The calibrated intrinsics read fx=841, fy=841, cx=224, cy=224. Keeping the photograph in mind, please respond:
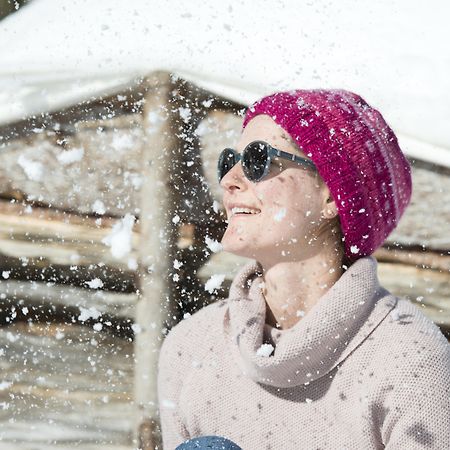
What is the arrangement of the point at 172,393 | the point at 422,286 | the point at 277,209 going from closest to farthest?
the point at 277,209 → the point at 172,393 → the point at 422,286

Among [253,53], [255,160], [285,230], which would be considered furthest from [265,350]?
[253,53]

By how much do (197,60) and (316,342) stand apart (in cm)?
118

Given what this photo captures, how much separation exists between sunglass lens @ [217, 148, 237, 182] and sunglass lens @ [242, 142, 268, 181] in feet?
0.17

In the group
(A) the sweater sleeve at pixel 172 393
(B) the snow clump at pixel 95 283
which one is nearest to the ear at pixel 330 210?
(A) the sweater sleeve at pixel 172 393

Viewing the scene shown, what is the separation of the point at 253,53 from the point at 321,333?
1236mm

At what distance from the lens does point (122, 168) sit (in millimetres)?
2465

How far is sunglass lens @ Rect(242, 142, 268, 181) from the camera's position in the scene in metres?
1.52

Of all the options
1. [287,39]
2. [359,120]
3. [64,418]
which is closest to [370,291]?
[359,120]

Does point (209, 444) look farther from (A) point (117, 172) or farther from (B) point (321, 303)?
(A) point (117, 172)

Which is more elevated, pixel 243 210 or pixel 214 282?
pixel 243 210

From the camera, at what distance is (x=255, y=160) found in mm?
1528

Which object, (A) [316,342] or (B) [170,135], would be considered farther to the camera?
(B) [170,135]

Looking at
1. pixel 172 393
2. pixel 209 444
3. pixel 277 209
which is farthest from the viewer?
pixel 172 393

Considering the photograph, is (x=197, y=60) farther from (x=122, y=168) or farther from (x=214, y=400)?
(x=214, y=400)
